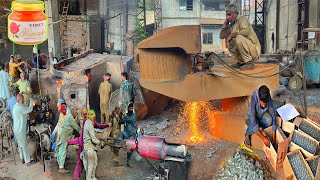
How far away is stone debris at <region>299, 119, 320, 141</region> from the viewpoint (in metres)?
6.01

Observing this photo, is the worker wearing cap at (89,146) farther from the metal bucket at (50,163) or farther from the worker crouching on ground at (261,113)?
the worker crouching on ground at (261,113)

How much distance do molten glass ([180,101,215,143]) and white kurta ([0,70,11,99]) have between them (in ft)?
19.5

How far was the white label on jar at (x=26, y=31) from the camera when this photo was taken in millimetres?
9469

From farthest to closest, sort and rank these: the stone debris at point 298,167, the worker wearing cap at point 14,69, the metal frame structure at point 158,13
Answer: the metal frame structure at point 158,13
the worker wearing cap at point 14,69
the stone debris at point 298,167

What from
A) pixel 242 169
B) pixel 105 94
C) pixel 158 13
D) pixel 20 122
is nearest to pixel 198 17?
pixel 158 13

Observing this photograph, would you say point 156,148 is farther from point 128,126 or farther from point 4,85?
point 4,85

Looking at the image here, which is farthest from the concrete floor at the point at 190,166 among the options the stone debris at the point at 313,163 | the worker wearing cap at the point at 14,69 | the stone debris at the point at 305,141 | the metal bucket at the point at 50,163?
the worker wearing cap at the point at 14,69

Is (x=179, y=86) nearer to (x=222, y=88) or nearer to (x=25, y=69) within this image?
(x=222, y=88)

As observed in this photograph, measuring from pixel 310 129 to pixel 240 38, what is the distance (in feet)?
9.00

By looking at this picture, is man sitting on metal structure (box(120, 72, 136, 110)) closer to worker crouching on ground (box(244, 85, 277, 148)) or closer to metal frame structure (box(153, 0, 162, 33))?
worker crouching on ground (box(244, 85, 277, 148))

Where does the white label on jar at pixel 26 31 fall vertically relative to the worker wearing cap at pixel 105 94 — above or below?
above

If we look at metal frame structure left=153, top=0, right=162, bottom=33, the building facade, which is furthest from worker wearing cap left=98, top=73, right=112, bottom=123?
the building facade

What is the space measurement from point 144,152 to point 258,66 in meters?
3.63

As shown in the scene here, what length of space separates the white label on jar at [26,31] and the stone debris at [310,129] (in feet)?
22.5
